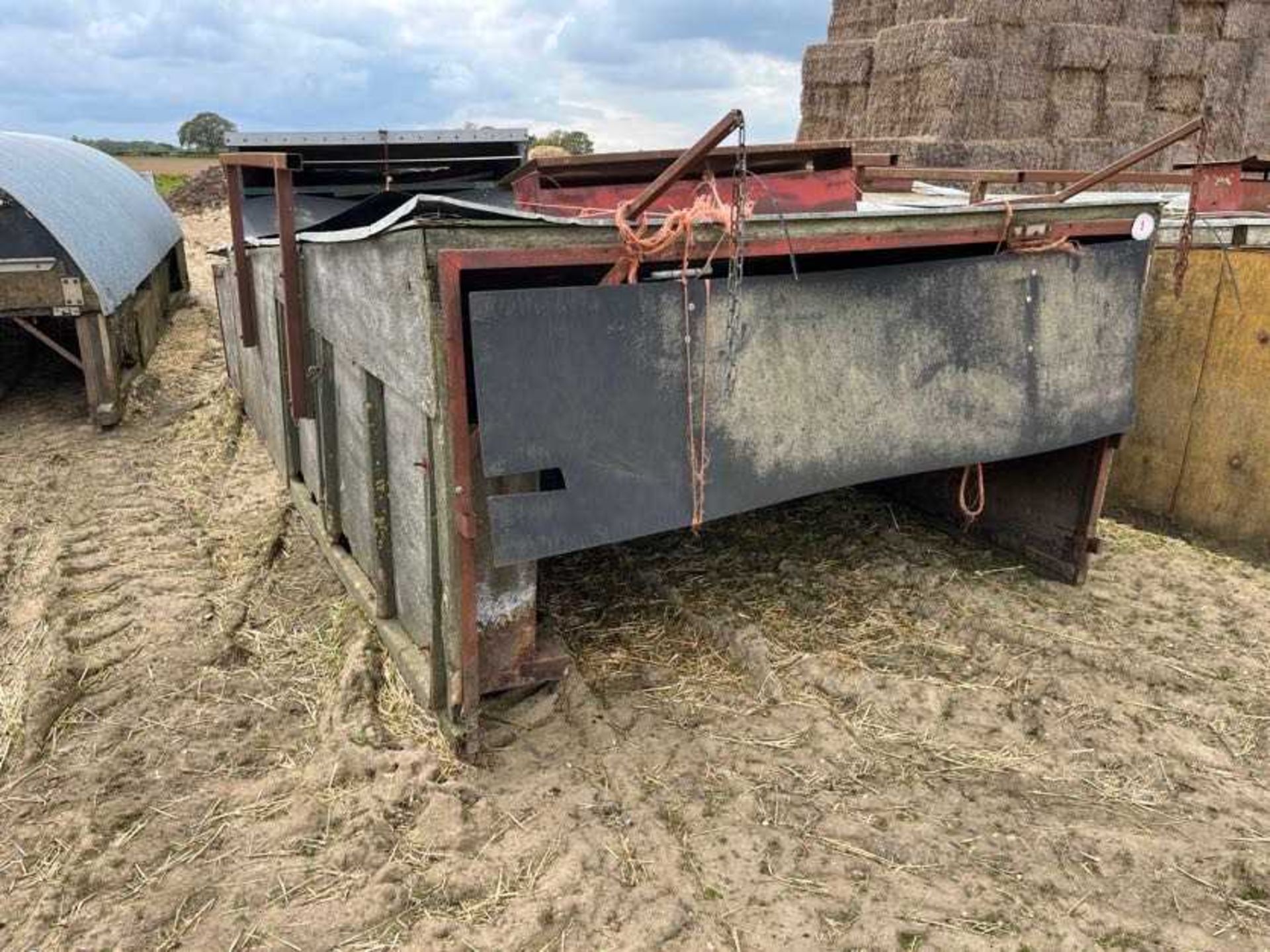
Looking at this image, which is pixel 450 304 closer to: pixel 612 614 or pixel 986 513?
pixel 612 614

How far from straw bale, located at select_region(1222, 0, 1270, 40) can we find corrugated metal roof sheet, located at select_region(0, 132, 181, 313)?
16.0 meters

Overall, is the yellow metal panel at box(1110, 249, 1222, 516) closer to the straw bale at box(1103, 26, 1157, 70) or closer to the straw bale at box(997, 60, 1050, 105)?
the straw bale at box(997, 60, 1050, 105)

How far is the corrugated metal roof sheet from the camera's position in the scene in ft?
28.8

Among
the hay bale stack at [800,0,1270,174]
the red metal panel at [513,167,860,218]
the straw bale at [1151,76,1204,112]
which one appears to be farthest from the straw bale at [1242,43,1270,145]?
the red metal panel at [513,167,860,218]

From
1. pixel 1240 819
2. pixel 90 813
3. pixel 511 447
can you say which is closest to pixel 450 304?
pixel 511 447

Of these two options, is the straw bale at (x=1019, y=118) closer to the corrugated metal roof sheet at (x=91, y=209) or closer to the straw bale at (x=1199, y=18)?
the straw bale at (x=1199, y=18)

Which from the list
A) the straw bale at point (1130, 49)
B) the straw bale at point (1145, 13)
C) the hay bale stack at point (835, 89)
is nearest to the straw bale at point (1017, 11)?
the straw bale at point (1130, 49)

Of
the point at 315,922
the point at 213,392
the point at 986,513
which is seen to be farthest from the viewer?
the point at 213,392

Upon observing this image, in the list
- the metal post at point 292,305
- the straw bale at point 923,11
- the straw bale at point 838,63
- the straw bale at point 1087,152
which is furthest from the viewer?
the straw bale at point 838,63

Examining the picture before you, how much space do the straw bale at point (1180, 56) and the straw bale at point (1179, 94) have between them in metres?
0.10

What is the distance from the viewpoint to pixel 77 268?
8.68m

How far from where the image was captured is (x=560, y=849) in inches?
132

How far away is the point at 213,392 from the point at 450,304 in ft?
26.0

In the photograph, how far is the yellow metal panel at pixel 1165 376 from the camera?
21.1ft
